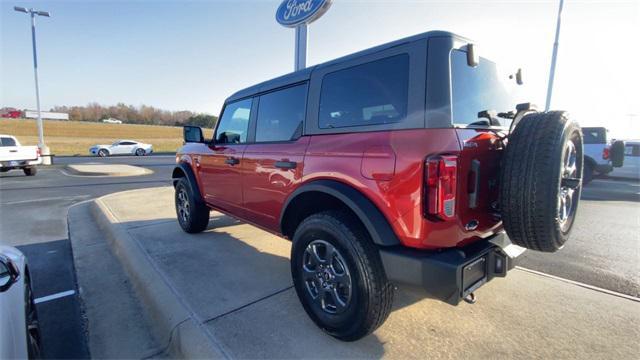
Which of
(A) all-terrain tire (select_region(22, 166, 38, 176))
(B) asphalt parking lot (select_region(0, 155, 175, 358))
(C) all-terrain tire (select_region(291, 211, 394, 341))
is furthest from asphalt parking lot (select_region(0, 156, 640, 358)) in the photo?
(A) all-terrain tire (select_region(22, 166, 38, 176))

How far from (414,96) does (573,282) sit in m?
2.84

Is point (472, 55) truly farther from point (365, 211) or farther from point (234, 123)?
point (234, 123)

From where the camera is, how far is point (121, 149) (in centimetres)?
3069

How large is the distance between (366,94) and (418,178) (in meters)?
0.79

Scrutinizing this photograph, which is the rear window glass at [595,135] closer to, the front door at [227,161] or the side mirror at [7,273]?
the front door at [227,161]

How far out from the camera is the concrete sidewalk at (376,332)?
2131 mm

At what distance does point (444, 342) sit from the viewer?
7.22 ft

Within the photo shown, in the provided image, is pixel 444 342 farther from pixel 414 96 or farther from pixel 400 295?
pixel 414 96

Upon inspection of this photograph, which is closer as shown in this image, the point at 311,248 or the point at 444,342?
the point at 444,342

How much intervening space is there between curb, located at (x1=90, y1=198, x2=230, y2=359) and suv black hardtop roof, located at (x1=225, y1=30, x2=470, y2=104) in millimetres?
2193

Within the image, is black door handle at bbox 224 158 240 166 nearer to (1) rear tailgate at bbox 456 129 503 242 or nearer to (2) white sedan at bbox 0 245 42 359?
(2) white sedan at bbox 0 245 42 359

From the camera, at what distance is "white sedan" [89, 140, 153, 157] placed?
28583 millimetres

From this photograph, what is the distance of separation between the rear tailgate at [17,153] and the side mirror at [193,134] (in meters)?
12.5

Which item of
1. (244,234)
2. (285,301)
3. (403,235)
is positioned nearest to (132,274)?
(244,234)
